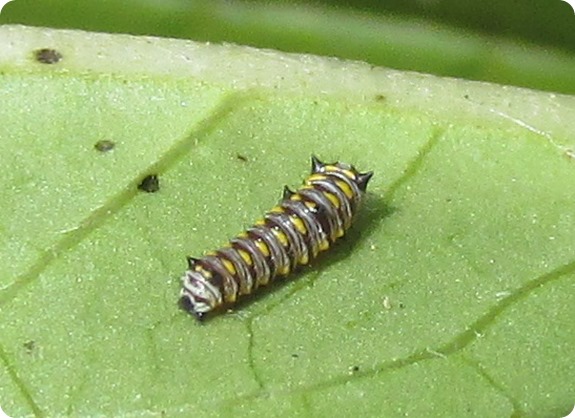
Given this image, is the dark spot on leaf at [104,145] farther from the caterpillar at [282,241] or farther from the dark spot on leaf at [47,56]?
the caterpillar at [282,241]

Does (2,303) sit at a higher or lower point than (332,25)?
lower

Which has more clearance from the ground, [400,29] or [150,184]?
[400,29]

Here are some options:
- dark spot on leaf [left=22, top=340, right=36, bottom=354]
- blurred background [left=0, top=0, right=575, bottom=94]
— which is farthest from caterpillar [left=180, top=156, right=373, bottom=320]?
blurred background [left=0, top=0, right=575, bottom=94]

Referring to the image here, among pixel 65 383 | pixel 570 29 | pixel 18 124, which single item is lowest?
pixel 65 383

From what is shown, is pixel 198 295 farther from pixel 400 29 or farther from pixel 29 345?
pixel 400 29

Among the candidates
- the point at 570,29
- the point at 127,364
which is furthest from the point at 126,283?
the point at 570,29

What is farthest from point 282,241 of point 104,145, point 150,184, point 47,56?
point 47,56

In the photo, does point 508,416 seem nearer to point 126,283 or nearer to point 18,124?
point 126,283
